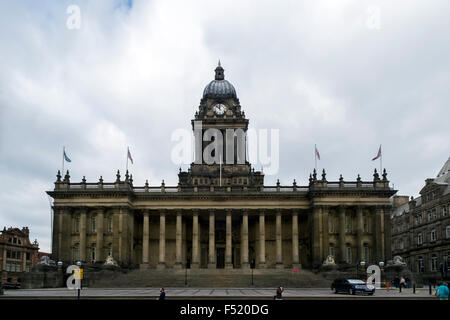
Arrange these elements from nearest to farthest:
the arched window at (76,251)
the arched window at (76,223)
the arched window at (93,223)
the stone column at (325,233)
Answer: the stone column at (325,233) → the arched window at (76,251) → the arched window at (93,223) → the arched window at (76,223)

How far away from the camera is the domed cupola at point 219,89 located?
310ft

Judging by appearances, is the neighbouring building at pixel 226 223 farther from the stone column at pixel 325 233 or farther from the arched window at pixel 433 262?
the arched window at pixel 433 262

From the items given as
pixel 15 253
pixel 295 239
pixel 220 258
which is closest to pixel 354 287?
pixel 295 239

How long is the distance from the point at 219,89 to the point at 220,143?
10.7m

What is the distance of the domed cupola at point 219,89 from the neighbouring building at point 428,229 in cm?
3850

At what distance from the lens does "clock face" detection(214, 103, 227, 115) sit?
3674 inches

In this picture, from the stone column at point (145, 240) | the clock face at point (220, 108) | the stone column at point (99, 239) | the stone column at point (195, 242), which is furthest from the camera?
the clock face at point (220, 108)

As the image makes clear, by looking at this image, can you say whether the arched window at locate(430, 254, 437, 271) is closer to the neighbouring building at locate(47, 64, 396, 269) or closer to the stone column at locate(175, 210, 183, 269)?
the neighbouring building at locate(47, 64, 396, 269)

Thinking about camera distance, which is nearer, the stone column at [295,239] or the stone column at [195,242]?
the stone column at [295,239]

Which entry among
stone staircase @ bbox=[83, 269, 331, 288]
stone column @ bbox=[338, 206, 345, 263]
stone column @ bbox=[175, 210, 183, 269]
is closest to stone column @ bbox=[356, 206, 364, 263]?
stone column @ bbox=[338, 206, 345, 263]

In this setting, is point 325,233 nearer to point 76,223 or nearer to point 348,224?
point 348,224

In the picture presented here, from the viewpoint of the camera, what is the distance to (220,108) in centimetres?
9350

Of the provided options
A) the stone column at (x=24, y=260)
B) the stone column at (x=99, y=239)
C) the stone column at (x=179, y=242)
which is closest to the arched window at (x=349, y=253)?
the stone column at (x=179, y=242)
